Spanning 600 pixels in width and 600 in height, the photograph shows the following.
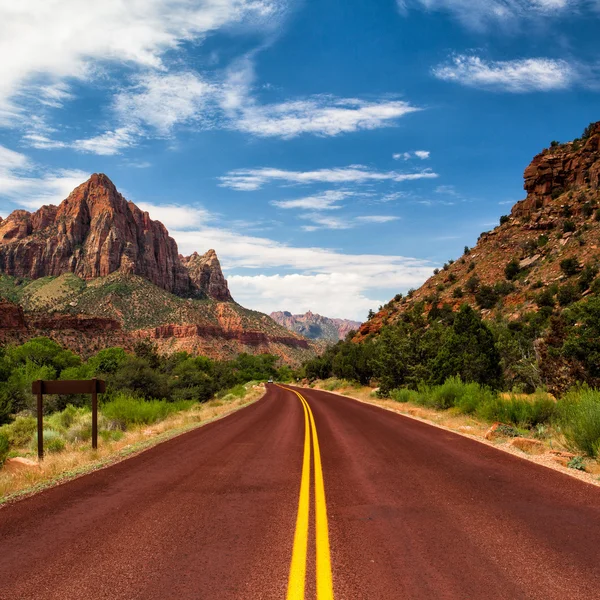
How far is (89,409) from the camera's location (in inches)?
1035

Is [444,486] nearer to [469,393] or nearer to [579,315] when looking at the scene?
[469,393]

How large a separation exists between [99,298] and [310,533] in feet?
453

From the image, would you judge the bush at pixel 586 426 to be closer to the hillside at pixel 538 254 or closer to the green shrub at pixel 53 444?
the green shrub at pixel 53 444

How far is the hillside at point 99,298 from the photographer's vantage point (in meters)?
103

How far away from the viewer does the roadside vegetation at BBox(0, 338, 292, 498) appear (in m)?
11.2

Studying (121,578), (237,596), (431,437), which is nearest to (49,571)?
(121,578)

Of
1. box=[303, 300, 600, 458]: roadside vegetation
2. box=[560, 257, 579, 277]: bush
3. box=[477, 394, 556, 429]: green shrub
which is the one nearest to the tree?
box=[303, 300, 600, 458]: roadside vegetation

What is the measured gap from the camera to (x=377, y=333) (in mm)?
67188

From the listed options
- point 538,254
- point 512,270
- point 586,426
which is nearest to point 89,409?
point 586,426

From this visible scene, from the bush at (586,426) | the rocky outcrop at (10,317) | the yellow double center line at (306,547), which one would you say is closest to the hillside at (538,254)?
the bush at (586,426)

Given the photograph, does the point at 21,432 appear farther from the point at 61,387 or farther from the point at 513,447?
the point at 513,447

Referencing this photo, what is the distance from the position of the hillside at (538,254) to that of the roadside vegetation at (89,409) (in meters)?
29.2

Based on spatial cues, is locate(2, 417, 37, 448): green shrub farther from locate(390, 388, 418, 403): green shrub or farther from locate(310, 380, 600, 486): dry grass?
locate(390, 388, 418, 403): green shrub

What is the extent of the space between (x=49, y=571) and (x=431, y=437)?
10.7 metres
